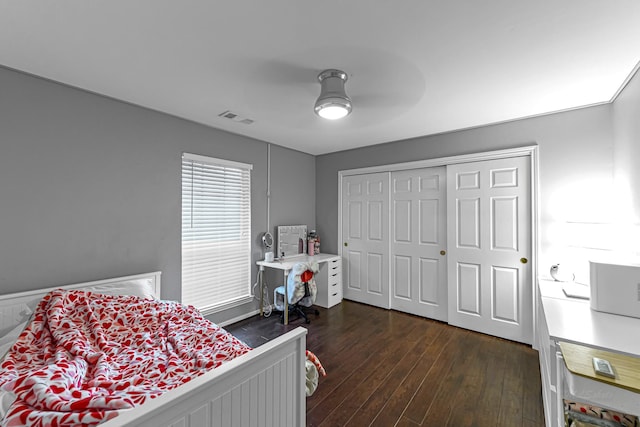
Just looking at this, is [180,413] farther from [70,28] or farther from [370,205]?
[370,205]

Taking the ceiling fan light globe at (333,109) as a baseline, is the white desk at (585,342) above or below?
below

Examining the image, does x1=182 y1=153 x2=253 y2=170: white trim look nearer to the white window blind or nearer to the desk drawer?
the white window blind

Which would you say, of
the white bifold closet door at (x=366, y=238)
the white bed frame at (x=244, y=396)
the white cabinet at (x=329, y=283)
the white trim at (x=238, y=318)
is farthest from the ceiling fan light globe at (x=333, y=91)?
the white trim at (x=238, y=318)

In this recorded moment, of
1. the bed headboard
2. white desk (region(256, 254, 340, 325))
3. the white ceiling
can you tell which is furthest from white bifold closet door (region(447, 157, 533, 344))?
the bed headboard

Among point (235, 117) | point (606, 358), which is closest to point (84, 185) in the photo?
point (235, 117)

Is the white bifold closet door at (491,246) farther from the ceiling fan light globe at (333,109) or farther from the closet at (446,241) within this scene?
the ceiling fan light globe at (333,109)

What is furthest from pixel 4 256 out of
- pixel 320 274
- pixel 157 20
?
pixel 320 274

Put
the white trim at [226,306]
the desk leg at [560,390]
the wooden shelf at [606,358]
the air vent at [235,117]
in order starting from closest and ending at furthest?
the wooden shelf at [606,358] → the desk leg at [560,390] → the air vent at [235,117] → the white trim at [226,306]

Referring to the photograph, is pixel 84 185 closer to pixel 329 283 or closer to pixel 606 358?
pixel 329 283

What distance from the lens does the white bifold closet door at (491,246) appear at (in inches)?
114

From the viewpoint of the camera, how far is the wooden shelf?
1100 mm

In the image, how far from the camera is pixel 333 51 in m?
1.74

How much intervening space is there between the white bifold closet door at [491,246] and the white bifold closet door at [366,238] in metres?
0.91

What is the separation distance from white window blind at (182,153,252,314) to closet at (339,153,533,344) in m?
1.64
